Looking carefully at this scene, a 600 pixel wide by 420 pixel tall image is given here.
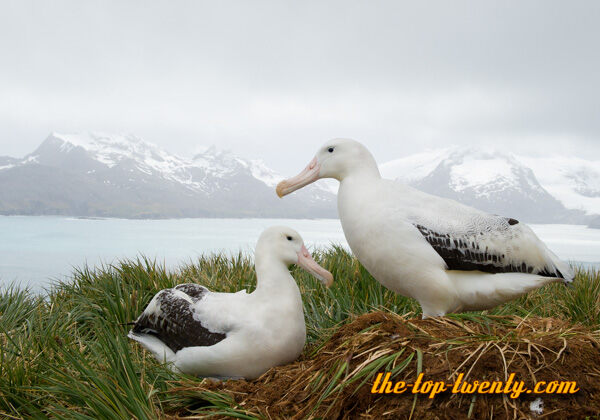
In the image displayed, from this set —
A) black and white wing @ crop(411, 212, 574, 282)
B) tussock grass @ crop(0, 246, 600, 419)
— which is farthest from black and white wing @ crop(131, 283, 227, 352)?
black and white wing @ crop(411, 212, 574, 282)

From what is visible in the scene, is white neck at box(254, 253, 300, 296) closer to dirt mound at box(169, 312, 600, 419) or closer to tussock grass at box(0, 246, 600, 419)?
tussock grass at box(0, 246, 600, 419)

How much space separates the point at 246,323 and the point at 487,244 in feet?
6.80

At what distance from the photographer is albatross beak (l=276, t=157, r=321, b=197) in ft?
15.3

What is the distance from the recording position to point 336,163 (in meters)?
4.59

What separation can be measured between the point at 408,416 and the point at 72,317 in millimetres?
4292

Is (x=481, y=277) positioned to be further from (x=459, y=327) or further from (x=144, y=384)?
(x=144, y=384)

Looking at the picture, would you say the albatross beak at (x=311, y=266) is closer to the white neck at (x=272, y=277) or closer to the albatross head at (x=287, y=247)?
the albatross head at (x=287, y=247)

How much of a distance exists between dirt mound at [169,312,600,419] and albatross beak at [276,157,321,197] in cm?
162

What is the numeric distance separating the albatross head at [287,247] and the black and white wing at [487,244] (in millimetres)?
890

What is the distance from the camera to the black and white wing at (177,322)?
4.00m

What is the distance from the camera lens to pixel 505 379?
274cm

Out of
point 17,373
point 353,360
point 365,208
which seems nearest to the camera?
point 353,360

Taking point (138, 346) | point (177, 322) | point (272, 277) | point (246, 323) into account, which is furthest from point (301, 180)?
point (138, 346)

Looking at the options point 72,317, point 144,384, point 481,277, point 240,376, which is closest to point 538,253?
point 481,277
